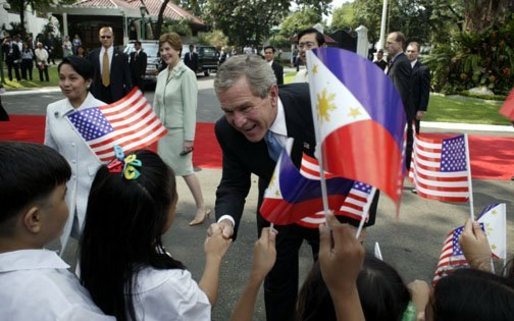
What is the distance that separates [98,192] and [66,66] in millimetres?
2171

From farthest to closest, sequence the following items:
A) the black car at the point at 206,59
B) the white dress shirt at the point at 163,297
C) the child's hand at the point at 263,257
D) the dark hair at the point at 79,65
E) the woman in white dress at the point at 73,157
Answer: the black car at the point at 206,59 < the dark hair at the point at 79,65 < the woman in white dress at the point at 73,157 < the child's hand at the point at 263,257 < the white dress shirt at the point at 163,297

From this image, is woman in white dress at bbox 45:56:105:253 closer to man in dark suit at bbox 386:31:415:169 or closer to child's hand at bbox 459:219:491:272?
child's hand at bbox 459:219:491:272

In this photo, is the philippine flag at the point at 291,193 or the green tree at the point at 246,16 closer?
the philippine flag at the point at 291,193

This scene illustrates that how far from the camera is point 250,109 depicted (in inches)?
81.9

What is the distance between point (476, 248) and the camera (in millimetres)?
1815

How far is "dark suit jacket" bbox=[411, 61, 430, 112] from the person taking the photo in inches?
276

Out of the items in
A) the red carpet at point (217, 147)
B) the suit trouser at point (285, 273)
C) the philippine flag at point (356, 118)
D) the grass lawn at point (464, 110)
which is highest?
the philippine flag at point (356, 118)

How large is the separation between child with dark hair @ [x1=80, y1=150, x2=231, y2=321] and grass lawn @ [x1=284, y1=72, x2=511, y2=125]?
36.4ft

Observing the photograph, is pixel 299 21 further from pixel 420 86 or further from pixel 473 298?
pixel 473 298

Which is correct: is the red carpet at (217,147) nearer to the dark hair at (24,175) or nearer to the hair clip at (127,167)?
the hair clip at (127,167)

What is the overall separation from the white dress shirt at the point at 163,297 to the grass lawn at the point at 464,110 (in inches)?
439

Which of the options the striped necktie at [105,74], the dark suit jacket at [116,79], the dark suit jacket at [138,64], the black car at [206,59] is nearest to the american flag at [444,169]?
the dark suit jacket at [116,79]

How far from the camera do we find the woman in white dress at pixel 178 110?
Answer: 4570mm

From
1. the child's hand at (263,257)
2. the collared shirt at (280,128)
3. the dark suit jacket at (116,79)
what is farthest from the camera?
the dark suit jacket at (116,79)
